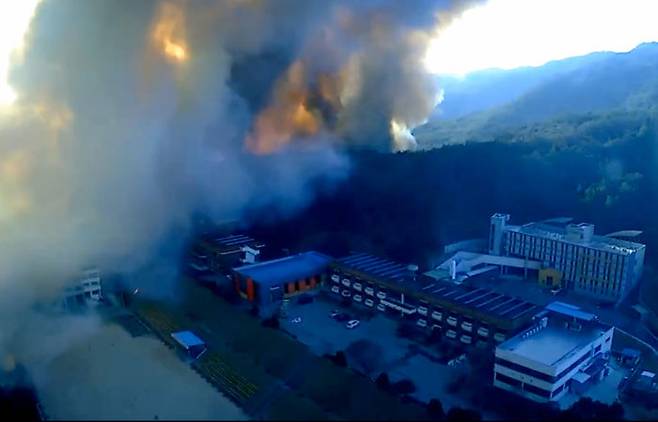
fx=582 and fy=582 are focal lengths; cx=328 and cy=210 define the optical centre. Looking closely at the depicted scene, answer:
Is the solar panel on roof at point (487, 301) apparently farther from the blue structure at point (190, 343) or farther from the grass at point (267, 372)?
the blue structure at point (190, 343)

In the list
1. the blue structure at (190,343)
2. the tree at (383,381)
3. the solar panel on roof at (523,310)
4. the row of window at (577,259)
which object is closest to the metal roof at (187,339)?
the blue structure at (190,343)

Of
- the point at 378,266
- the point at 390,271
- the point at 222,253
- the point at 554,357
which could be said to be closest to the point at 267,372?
the point at 554,357

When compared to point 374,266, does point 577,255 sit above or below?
below

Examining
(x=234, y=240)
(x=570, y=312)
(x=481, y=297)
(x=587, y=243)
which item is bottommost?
(x=570, y=312)

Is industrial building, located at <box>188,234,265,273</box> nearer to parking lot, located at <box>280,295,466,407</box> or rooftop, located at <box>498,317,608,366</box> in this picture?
parking lot, located at <box>280,295,466,407</box>

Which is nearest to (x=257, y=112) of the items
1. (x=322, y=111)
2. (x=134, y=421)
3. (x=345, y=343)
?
(x=322, y=111)

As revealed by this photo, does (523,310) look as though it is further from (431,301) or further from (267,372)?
(267,372)
